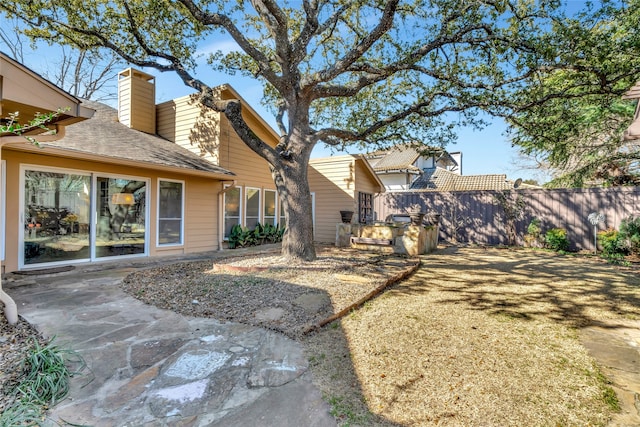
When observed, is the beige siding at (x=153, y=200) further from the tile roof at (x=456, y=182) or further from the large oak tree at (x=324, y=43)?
the tile roof at (x=456, y=182)

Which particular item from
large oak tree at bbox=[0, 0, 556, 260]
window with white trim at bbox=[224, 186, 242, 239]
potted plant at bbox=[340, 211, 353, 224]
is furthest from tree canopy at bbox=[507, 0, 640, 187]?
window with white trim at bbox=[224, 186, 242, 239]

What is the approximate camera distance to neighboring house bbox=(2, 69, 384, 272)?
20.2 ft

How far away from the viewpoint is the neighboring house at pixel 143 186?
6.16 meters

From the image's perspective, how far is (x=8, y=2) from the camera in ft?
22.3

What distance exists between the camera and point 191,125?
32.9 feet

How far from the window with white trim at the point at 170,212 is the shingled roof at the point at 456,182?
15.5 meters

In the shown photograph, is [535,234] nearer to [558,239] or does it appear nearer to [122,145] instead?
[558,239]

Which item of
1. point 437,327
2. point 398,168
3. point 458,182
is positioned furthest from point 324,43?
point 458,182

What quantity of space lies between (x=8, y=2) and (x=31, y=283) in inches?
248

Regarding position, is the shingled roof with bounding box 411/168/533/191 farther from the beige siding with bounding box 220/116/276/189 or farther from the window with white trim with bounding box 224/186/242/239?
the window with white trim with bounding box 224/186/242/239

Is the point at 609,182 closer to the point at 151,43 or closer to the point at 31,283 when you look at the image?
the point at 151,43

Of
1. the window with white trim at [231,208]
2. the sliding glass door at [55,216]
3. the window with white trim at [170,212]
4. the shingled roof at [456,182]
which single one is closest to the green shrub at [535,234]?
the shingled roof at [456,182]

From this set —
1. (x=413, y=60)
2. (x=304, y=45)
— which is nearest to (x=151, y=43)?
(x=304, y=45)

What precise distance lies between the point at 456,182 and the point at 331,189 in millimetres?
12045
